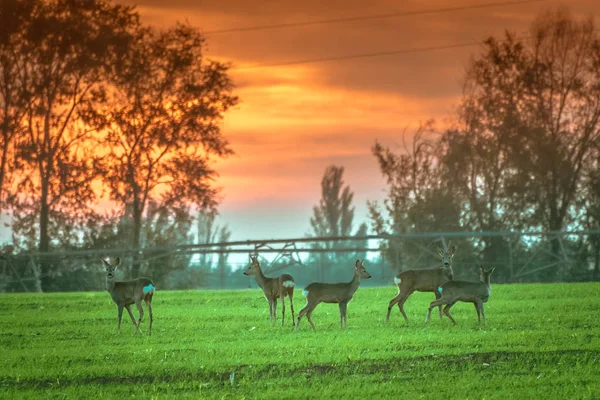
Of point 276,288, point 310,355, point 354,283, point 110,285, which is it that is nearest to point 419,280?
point 354,283

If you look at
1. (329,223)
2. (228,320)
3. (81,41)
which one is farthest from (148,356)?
(329,223)

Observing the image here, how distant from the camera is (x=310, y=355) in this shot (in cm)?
1795

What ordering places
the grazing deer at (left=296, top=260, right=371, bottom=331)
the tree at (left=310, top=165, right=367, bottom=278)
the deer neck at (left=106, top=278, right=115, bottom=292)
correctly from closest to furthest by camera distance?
the grazing deer at (left=296, top=260, right=371, bottom=331) → the deer neck at (left=106, top=278, right=115, bottom=292) → the tree at (left=310, top=165, right=367, bottom=278)

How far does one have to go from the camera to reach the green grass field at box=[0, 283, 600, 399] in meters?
15.2

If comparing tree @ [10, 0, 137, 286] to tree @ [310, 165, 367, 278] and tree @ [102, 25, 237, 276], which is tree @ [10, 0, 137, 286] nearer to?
tree @ [102, 25, 237, 276]

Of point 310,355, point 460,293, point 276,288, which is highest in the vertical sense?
point 276,288

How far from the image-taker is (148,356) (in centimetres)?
1827

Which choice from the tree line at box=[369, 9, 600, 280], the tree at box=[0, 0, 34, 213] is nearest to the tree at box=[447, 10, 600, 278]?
the tree line at box=[369, 9, 600, 280]

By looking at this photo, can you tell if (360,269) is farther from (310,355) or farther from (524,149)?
(524,149)

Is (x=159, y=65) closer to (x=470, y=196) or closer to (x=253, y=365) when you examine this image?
(x=470, y=196)

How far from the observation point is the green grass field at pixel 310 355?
1521 cm

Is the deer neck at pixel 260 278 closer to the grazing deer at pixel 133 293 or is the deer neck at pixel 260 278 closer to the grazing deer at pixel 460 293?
the grazing deer at pixel 133 293

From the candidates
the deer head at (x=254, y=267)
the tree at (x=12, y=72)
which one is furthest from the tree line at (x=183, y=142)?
the deer head at (x=254, y=267)

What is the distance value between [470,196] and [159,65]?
57.3ft
